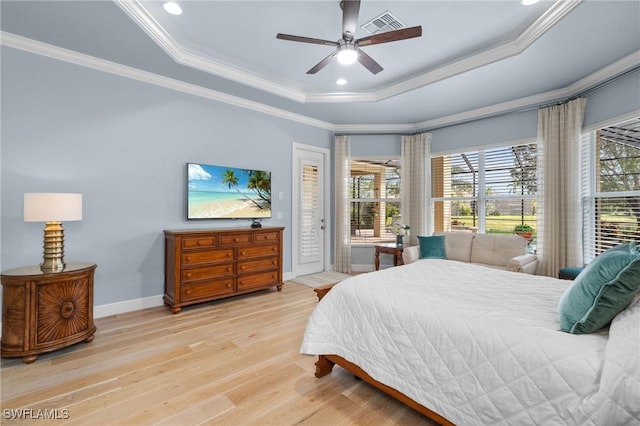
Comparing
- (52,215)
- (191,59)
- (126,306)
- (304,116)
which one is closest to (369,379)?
(52,215)

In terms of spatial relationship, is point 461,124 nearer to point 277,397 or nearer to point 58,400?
point 277,397

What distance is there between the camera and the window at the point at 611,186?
321 cm

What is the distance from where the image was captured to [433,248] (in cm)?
451

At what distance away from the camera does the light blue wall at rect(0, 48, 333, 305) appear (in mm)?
2771

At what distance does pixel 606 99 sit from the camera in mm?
3350

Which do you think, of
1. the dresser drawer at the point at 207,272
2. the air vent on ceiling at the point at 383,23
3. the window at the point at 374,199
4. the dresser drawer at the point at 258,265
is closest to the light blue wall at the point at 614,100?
the air vent on ceiling at the point at 383,23

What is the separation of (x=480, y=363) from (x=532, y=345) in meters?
0.23

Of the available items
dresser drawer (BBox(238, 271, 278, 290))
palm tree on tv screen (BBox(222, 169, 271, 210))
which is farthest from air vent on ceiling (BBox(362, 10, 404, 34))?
dresser drawer (BBox(238, 271, 278, 290))

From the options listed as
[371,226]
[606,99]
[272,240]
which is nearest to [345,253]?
[371,226]

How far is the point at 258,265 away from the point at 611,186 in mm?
4464

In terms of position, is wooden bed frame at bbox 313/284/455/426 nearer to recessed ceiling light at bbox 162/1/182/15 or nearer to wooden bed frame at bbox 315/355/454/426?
wooden bed frame at bbox 315/355/454/426

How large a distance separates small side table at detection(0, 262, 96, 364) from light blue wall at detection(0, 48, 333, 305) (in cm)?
65

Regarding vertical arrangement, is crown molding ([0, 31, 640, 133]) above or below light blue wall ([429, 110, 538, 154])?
above

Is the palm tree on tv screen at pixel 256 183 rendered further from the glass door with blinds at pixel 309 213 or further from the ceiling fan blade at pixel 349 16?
the ceiling fan blade at pixel 349 16
